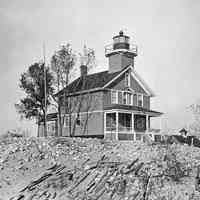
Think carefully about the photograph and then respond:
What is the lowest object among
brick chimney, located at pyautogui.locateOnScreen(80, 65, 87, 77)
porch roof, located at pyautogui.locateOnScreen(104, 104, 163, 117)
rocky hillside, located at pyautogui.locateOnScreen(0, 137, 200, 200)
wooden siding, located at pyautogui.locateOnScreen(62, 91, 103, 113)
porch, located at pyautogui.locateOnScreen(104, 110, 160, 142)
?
rocky hillside, located at pyautogui.locateOnScreen(0, 137, 200, 200)

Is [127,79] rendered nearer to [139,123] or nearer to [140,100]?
[140,100]

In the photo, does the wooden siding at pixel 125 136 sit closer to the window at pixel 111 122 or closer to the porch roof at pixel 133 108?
the window at pixel 111 122

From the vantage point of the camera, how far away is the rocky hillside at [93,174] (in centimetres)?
1138

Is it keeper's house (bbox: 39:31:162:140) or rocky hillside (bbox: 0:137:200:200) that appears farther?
keeper's house (bbox: 39:31:162:140)

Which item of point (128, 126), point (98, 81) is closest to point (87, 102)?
point (98, 81)

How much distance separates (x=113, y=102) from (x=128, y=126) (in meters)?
2.69

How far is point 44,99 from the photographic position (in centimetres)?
3862

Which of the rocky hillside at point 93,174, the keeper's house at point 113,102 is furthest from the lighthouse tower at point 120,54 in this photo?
the rocky hillside at point 93,174

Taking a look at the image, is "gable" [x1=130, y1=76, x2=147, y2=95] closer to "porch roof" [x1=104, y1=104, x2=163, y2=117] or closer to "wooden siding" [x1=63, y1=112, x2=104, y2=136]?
"porch roof" [x1=104, y1=104, x2=163, y2=117]

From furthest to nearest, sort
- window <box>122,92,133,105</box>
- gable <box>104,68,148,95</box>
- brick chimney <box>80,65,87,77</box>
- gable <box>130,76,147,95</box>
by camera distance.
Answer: brick chimney <box>80,65,87,77</box>
gable <box>130,76,147,95</box>
window <box>122,92,133,105</box>
gable <box>104,68,148,95</box>

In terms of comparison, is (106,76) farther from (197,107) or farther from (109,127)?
(197,107)

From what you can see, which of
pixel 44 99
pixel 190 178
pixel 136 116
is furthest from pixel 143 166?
pixel 44 99

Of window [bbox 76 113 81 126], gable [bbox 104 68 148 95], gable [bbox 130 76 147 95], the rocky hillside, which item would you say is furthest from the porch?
the rocky hillside

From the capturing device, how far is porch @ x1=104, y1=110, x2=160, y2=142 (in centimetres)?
3325
